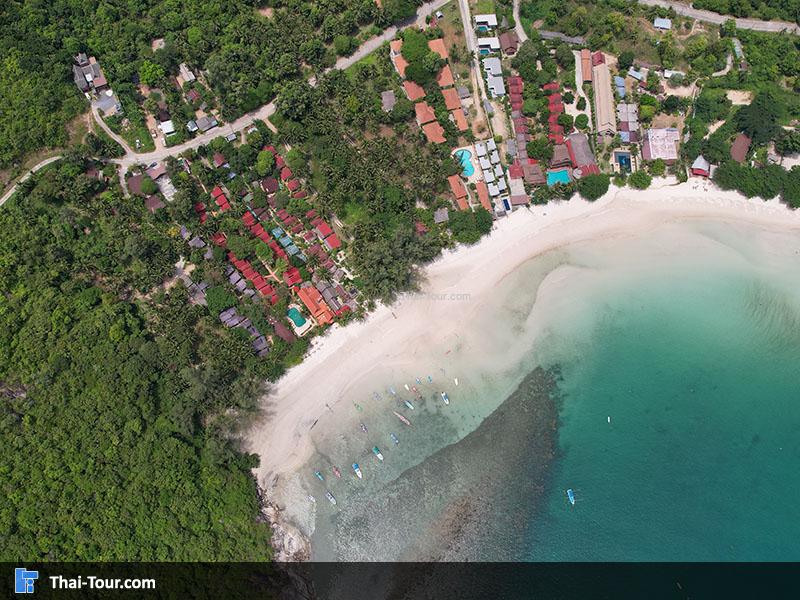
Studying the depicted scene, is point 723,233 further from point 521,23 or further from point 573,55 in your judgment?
point 521,23

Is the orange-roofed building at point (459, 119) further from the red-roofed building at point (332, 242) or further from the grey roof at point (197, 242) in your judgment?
the grey roof at point (197, 242)

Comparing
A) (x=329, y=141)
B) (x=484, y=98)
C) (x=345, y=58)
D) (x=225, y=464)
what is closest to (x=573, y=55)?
(x=484, y=98)

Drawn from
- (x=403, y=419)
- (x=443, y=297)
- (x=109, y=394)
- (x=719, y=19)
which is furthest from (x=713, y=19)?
(x=109, y=394)

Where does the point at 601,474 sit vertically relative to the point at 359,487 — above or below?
below

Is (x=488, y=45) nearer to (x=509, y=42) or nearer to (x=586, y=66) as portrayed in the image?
(x=509, y=42)

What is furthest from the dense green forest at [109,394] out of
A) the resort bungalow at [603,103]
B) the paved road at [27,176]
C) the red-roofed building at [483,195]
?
the resort bungalow at [603,103]

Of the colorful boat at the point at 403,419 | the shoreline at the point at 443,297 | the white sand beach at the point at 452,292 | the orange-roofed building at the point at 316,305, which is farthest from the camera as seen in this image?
the orange-roofed building at the point at 316,305
